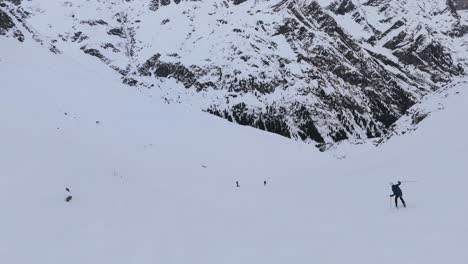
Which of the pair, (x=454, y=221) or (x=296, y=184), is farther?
(x=296, y=184)

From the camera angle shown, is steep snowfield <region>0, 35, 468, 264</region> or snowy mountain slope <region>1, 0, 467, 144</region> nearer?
steep snowfield <region>0, 35, 468, 264</region>

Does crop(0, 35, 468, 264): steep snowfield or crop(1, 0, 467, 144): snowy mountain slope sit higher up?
crop(1, 0, 467, 144): snowy mountain slope

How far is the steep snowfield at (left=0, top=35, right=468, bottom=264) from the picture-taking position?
54.5 ft

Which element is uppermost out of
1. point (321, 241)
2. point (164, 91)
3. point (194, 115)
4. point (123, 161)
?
point (164, 91)

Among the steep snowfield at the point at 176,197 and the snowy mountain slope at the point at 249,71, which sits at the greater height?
the snowy mountain slope at the point at 249,71

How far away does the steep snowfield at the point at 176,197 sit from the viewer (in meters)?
16.6

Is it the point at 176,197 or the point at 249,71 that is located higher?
the point at 249,71

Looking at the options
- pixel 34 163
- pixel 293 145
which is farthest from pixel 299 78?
pixel 34 163

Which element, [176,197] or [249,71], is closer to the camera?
[176,197]

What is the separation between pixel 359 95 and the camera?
18912 centimetres

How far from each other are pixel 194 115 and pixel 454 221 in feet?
131

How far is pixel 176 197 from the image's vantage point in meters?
24.9

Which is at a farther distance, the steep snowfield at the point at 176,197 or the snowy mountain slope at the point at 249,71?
the snowy mountain slope at the point at 249,71

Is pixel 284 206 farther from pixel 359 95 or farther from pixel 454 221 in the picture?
pixel 359 95
